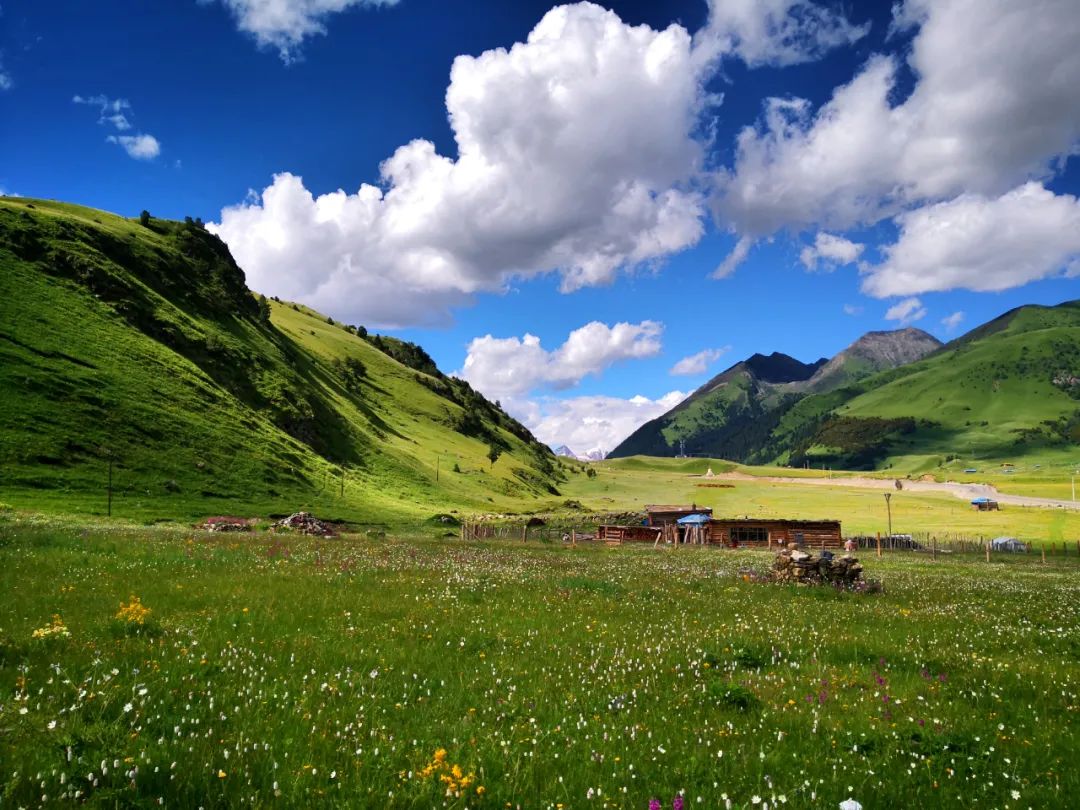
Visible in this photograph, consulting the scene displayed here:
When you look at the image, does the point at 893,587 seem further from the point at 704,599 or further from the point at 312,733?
the point at 312,733

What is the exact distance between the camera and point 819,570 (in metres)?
25.3

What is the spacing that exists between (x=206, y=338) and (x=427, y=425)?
3442 inches

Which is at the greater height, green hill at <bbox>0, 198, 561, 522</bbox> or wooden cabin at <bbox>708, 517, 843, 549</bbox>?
green hill at <bbox>0, 198, 561, 522</bbox>

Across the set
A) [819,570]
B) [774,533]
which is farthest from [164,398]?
[819,570]

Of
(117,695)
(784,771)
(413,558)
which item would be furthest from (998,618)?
(413,558)

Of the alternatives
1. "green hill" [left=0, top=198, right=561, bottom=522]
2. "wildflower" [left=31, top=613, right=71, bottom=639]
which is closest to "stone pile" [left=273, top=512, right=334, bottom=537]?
"green hill" [left=0, top=198, right=561, bottom=522]

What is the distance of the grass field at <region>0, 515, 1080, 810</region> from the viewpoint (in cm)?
525

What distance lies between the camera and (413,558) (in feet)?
92.5

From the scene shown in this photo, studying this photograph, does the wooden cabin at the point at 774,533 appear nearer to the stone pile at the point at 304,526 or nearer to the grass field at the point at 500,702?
the stone pile at the point at 304,526

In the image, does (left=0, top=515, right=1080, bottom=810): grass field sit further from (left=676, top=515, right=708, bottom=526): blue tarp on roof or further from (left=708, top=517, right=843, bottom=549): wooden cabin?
(left=676, top=515, right=708, bottom=526): blue tarp on roof

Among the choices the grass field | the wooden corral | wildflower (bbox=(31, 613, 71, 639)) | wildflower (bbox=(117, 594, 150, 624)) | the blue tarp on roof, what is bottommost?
the wooden corral

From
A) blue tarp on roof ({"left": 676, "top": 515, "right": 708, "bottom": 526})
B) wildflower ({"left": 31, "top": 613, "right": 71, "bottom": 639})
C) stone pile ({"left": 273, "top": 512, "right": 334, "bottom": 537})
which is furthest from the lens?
blue tarp on roof ({"left": 676, "top": 515, "right": 708, "bottom": 526})

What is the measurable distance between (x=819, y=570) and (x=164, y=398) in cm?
8260

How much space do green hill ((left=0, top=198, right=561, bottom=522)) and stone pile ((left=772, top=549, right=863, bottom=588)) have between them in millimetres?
53414
